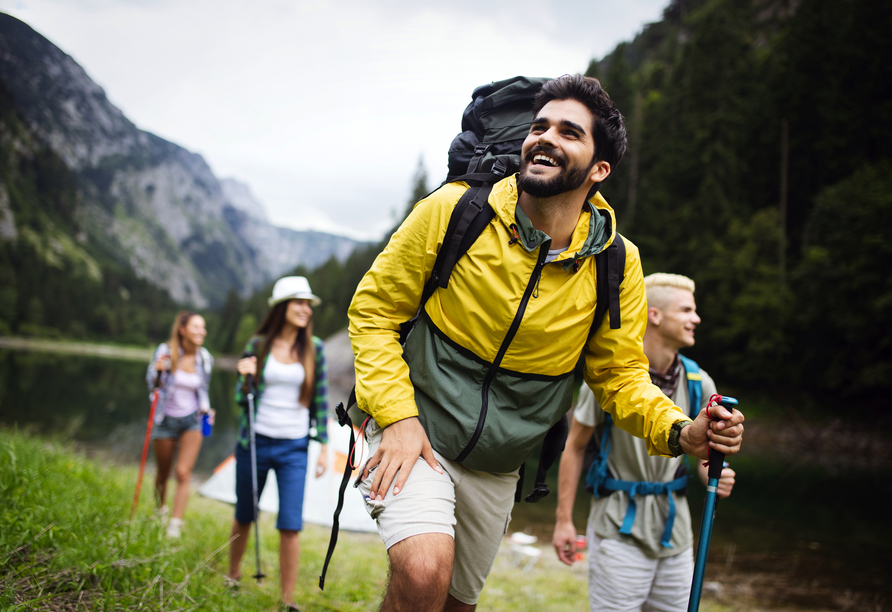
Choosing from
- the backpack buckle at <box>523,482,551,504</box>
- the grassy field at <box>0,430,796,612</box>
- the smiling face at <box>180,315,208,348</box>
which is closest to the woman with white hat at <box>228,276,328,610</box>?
the grassy field at <box>0,430,796,612</box>

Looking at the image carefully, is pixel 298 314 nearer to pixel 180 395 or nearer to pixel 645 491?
pixel 180 395

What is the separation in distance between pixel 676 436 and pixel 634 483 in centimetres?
126

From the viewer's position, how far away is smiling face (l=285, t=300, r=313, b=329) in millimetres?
4879

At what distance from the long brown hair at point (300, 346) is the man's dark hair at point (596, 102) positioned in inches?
123

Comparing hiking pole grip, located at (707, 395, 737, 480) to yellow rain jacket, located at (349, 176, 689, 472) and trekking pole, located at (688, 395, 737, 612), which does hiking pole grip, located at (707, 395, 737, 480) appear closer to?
trekking pole, located at (688, 395, 737, 612)

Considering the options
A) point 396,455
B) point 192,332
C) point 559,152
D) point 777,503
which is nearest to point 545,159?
point 559,152

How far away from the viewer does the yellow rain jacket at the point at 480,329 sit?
2.22 metres

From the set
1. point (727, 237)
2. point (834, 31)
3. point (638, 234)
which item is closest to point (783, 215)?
point (727, 237)

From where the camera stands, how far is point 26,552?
2834mm

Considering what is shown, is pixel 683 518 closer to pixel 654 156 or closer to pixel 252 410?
pixel 252 410

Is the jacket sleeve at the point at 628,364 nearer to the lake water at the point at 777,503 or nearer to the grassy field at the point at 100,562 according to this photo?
the grassy field at the point at 100,562

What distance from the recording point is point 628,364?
2547 millimetres

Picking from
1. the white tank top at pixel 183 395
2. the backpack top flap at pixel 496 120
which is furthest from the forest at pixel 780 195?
the backpack top flap at pixel 496 120

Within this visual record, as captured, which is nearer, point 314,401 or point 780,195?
point 314,401
